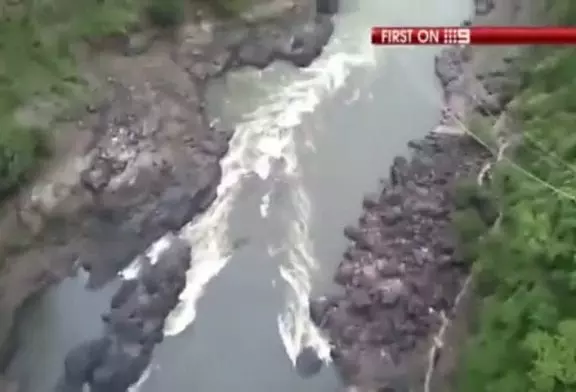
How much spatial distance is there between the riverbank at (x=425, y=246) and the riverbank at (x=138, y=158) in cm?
20

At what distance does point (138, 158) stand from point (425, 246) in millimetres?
380

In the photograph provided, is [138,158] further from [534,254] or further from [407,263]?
[534,254]

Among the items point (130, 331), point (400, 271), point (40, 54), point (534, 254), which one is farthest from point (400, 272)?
point (40, 54)

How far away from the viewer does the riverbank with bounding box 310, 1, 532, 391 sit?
96cm

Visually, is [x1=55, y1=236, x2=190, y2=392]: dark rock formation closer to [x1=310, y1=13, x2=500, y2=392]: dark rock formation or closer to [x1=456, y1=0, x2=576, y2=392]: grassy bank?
[x1=310, y1=13, x2=500, y2=392]: dark rock formation

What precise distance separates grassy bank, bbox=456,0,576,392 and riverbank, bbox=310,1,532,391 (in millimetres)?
22

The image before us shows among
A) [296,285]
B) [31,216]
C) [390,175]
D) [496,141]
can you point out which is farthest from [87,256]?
[496,141]

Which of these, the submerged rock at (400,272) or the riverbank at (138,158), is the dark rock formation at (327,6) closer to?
the riverbank at (138,158)

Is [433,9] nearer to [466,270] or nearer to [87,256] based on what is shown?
[466,270]

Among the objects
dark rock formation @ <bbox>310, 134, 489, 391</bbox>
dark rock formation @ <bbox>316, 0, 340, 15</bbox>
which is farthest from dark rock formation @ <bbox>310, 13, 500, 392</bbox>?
dark rock formation @ <bbox>316, 0, 340, 15</bbox>

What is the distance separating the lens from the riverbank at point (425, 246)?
0.96 meters

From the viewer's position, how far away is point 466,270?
101cm

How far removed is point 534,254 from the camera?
996mm

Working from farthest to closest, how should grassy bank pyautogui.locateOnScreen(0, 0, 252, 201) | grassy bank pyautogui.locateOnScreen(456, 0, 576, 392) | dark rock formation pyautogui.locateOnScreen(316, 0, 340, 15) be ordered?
dark rock formation pyautogui.locateOnScreen(316, 0, 340, 15) → grassy bank pyautogui.locateOnScreen(0, 0, 252, 201) → grassy bank pyautogui.locateOnScreen(456, 0, 576, 392)
